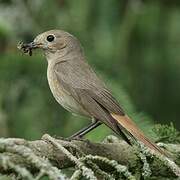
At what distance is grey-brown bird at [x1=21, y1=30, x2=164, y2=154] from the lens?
3.86 m

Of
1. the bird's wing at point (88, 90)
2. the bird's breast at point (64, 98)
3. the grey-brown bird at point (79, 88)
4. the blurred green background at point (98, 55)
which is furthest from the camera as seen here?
the blurred green background at point (98, 55)

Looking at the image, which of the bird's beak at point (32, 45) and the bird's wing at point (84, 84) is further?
the bird's beak at point (32, 45)

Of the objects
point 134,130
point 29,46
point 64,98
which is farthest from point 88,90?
point 29,46

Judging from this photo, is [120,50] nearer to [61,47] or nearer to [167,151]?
[61,47]

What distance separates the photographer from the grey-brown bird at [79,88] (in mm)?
3859

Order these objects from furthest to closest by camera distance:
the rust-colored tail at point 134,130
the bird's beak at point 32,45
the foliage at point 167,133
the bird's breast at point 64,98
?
the bird's beak at point 32,45
the bird's breast at point 64,98
the foliage at point 167,133
the rust-colored tail at point 134,130

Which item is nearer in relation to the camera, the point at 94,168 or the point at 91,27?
the point at 94,168

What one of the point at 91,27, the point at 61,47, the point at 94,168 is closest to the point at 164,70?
the point at 91,27

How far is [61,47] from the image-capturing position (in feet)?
16.6

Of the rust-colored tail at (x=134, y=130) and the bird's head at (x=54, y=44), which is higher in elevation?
the bird's head at (x=54, y=44)

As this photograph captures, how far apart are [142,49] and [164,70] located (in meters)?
0.37

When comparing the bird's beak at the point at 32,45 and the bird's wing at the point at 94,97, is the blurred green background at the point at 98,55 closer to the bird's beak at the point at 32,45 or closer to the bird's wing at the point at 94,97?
the bird's beak at the point at 32,45

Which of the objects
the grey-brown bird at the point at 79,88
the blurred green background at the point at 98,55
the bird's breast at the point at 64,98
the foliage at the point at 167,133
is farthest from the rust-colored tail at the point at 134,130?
the blurred green background at the point at 98,55

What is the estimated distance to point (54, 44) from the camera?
4988 millimetres
